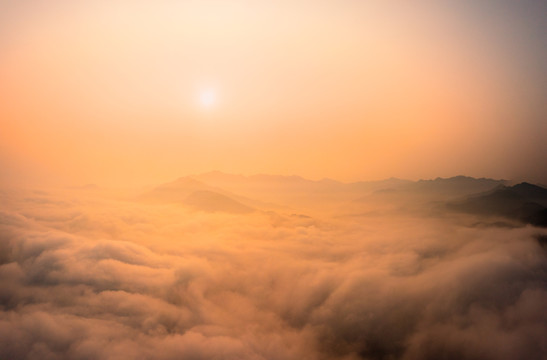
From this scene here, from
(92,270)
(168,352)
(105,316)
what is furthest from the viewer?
(92,270)

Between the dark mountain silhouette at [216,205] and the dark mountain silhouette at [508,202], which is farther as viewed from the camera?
the dark mountain silhouette at [216,205]

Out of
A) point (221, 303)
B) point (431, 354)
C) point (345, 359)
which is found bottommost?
point (345, 359)

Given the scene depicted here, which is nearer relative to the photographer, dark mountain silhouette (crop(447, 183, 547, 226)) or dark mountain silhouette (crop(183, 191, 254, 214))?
dark mountain silhouette (crop(447, 183, 547, 226))

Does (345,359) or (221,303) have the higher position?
(221,303)

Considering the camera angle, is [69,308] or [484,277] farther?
[484,277]

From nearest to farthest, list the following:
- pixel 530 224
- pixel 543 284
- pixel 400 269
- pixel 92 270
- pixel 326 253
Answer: pixel 543 284, pixel 92 270, pixel 400 269, pixel 326 253, pixel 530 224

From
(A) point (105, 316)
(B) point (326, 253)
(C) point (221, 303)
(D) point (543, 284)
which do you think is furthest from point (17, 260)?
(D) point (543, 284)

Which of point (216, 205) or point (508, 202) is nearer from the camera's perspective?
point (508, 202)

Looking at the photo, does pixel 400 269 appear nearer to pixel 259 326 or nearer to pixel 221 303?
pixel 259 326
